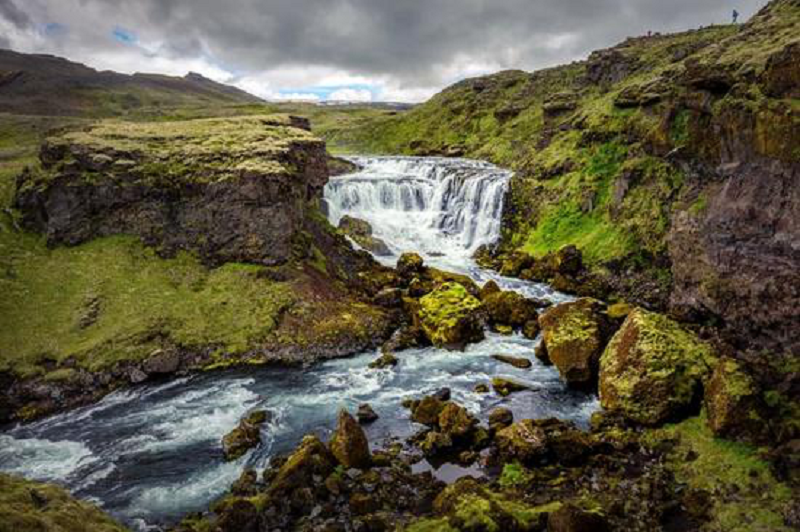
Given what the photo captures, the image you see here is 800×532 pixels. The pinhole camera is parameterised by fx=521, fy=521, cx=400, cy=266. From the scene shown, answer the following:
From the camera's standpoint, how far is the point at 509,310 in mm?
Answer: 38062

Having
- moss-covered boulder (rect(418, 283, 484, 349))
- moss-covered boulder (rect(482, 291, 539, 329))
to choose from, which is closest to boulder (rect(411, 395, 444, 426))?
moss-covered boulder (rect(418, 283, 484, 349))

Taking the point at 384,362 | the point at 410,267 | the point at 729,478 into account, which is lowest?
the point at 384,362

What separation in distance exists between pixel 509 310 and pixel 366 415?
15.8 meters

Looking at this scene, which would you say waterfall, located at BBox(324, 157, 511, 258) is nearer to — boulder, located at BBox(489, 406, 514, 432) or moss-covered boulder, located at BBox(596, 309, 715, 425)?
moss-covered boulder, located at BBox(596, 309, 715, 425)

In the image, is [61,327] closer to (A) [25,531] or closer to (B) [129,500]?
(B) [129,500]

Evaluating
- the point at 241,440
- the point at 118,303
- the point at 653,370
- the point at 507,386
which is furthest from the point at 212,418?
the point at 653,370

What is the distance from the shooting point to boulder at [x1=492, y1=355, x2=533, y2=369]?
3158 centimetres

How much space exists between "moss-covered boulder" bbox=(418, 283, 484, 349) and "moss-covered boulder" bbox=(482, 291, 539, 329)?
43.7 inches

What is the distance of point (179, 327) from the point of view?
35.8 metres

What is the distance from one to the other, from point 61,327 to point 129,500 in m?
18.3

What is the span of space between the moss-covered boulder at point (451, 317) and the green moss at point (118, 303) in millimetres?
10596

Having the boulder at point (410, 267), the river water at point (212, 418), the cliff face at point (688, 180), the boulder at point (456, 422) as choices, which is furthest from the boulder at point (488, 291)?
the boulder at point (456, 422)

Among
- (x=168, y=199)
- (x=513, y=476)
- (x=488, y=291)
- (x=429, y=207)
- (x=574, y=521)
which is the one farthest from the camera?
(x=429, y=207)

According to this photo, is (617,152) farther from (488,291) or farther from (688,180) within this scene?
(488,291)
